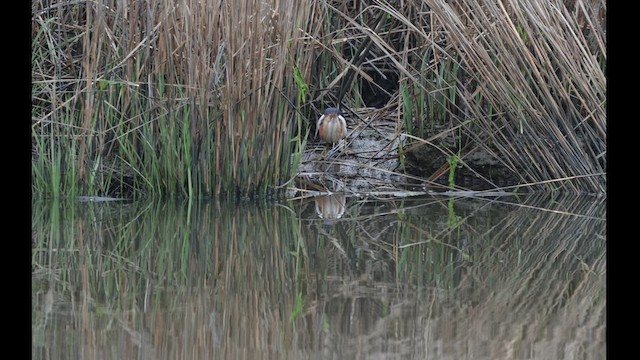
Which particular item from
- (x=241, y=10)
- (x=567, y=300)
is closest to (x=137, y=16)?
(x=241, y=10)

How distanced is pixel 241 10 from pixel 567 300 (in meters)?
2.15

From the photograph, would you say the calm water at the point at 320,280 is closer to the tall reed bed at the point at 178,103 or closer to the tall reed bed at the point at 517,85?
the tall reed bed at the point at 178,103

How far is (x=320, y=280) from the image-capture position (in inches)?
118

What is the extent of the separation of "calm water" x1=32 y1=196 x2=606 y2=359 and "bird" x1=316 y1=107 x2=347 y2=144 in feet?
1.57

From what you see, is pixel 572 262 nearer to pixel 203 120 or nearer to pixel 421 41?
pixel 203 120

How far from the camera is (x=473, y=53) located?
15.3 ft

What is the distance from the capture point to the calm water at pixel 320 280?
2.31 meters

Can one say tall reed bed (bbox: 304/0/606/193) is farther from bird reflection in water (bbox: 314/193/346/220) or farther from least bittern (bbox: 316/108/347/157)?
bird reflection in water (bbox: 314/193/346/220)

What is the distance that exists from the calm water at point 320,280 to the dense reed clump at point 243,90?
21 centimetres

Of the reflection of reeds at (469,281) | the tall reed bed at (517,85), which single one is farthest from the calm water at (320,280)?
the tall reed bed at (517,85)

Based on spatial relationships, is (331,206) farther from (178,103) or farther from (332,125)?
(178,103)

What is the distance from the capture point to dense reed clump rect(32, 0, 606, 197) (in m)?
4.43

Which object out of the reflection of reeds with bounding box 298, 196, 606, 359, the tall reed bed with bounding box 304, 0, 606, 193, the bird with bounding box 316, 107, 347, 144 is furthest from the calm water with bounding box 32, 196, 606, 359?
the bird with bounding box 316, 107, 347, 144

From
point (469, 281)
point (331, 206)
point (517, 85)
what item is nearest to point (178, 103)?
point (331, 206)
